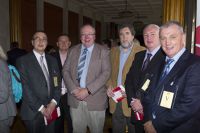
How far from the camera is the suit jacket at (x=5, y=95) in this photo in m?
2.39

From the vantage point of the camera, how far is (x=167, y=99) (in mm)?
1919

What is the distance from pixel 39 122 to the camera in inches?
111

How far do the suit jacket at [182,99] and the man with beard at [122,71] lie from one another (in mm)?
905

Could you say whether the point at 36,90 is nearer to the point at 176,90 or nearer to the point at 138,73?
the point at 138,73

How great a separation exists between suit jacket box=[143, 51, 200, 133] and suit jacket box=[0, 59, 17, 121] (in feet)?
4.45

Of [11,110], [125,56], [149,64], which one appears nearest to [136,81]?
[149,64]

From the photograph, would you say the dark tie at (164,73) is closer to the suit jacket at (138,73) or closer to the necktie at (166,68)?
the necktie at (166,68)

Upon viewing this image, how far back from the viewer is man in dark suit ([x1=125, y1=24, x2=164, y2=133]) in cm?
247

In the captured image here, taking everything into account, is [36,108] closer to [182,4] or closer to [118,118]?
[118,118]

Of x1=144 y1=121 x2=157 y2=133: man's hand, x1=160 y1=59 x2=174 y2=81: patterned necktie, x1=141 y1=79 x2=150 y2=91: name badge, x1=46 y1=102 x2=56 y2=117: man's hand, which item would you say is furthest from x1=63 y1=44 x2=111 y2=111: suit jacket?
x1=160 y1=59 x2=174 y2=81: patterned necktie

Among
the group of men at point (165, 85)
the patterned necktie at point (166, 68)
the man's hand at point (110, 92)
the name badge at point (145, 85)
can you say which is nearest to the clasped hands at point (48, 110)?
the man's hand at point (110, 92)

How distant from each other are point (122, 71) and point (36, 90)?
967 mm

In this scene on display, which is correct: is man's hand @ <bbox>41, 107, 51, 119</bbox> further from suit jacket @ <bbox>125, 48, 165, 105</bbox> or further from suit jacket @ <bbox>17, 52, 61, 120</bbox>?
suit jacket @ <bbox>125, 48, 165, 105</bbox>

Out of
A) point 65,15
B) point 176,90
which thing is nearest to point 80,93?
point 176,90
